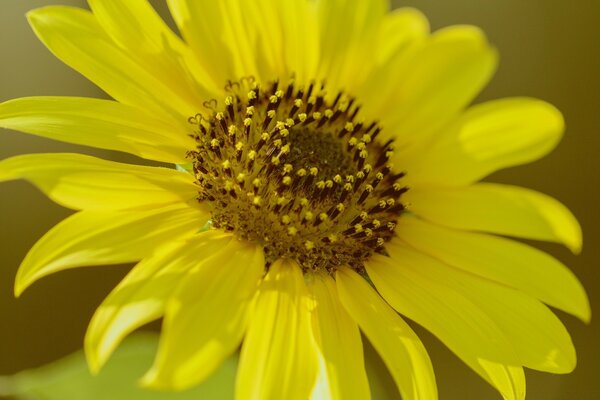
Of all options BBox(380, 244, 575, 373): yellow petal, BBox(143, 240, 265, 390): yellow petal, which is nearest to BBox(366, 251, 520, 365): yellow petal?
BBox(380, 244, 575, 373): yellow petal

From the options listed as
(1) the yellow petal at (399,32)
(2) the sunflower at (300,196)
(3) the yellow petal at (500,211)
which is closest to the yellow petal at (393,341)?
(2) the sunflower at (300,196)

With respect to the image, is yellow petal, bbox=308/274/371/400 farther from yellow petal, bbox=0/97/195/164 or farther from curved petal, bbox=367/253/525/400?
yellow petal, bbox=0/97/195/164

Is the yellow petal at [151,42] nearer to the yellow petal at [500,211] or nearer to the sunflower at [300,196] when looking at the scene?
the sunflower at [300,196]

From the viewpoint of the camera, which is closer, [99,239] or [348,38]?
[99,239]

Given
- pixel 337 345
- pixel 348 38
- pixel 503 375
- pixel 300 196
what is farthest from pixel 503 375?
pixel 348 38

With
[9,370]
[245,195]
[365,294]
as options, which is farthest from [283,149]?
[9,370]

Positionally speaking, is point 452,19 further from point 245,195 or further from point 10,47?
point 245,195

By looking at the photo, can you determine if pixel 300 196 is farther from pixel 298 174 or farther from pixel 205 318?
pixel 205 318
